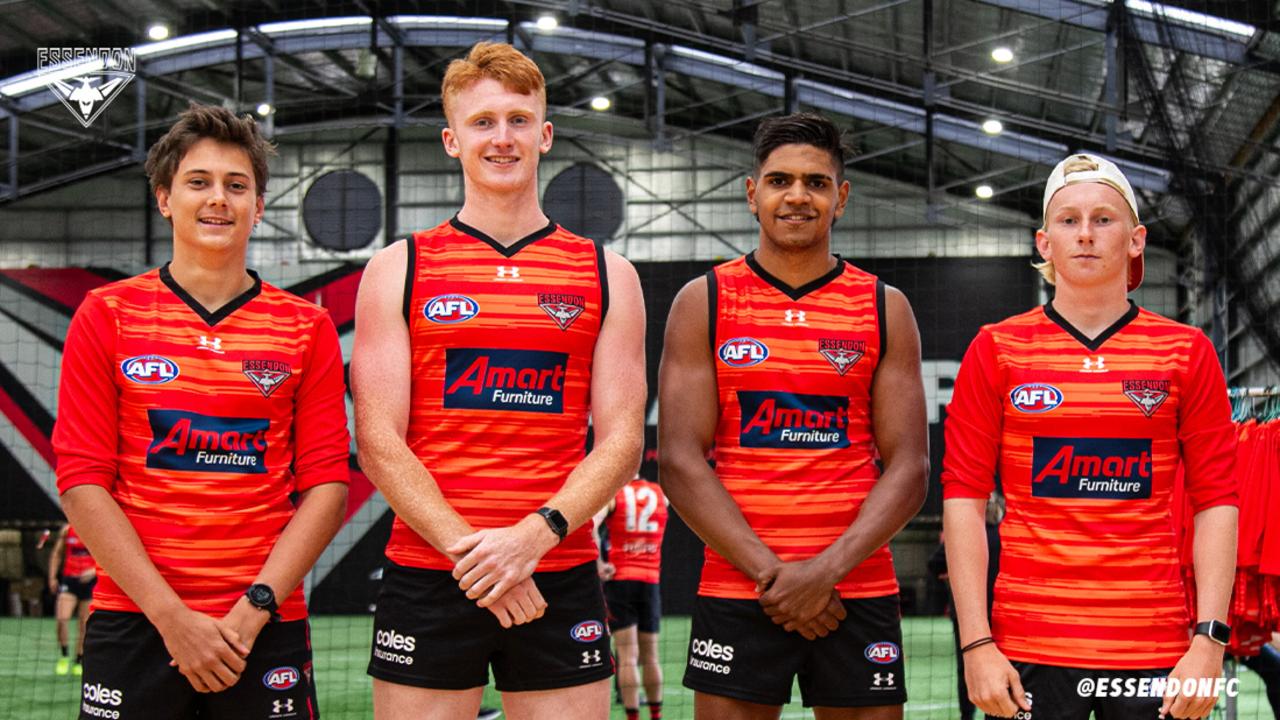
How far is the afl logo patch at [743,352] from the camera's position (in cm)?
321

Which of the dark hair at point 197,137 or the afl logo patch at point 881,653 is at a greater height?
the dark hair at point 197,137

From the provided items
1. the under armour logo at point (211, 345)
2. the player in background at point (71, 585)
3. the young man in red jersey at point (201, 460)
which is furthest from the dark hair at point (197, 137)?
the player in background at point (71, 585)

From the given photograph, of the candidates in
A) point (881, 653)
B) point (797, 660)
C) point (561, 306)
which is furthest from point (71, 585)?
point (881, 653)

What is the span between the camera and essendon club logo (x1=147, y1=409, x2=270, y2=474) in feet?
9.37

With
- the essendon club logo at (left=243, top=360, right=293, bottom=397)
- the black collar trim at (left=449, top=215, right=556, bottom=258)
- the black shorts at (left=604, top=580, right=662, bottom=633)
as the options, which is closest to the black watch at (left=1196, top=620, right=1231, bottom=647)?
the black collar trim at (left=449, top=215, right=556, bottom=258)

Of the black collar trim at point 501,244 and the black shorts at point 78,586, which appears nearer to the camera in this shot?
the black collar trim at point 501,244

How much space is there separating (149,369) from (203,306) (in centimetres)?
20

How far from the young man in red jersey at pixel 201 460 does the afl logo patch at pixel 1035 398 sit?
5.18 ft

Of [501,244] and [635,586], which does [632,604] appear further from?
[501,244]

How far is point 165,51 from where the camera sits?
15.6 metres

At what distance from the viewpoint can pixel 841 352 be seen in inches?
126

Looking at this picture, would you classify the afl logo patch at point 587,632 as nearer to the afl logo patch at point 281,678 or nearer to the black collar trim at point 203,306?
the afl logo patch at point 281,678

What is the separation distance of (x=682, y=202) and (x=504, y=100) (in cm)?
1677

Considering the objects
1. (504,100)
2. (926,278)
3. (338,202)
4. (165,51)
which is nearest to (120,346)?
(504,100)
